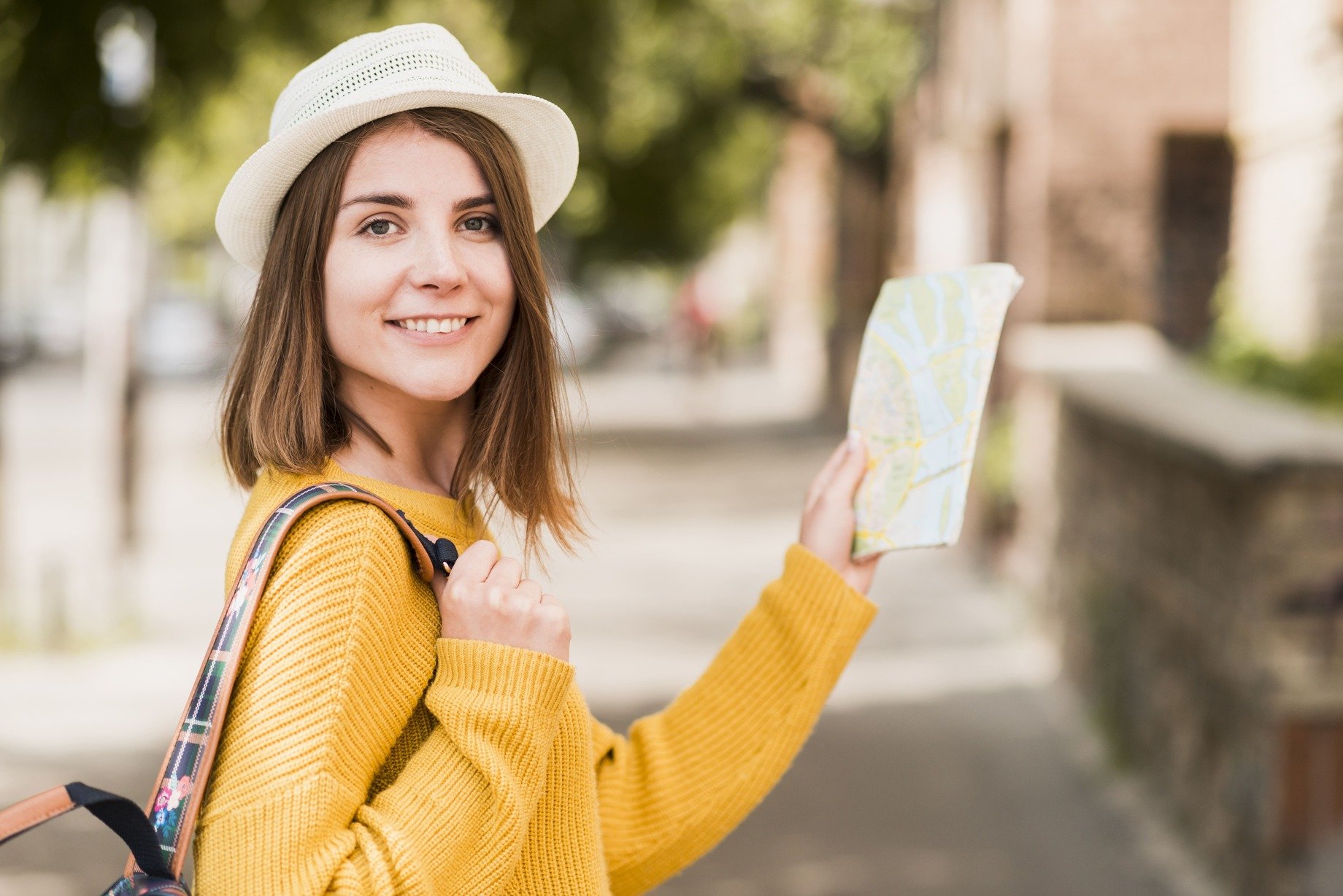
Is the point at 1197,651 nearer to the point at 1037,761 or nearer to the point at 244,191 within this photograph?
the point at 1037,761

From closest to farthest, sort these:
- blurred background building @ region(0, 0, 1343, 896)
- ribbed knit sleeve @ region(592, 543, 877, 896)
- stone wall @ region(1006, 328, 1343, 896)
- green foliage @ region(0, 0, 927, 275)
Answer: ribbed knit sleeve @ region(592, 543, 877, 896), stone wall @ region(1006, 328, 1343, 896), blurred background building @ region(0, 0, 1343, 896), green foliage @ region(0, 0, 927, 275)

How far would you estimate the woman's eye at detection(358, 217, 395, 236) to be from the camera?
5.33ft

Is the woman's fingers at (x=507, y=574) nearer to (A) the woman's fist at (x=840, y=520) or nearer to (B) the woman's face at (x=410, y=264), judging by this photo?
(B) the woman's face at (x=410, y=264)

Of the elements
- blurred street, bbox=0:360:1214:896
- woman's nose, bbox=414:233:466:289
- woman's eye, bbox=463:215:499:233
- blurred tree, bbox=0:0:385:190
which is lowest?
blurred street, bbox=0:360:1214:896

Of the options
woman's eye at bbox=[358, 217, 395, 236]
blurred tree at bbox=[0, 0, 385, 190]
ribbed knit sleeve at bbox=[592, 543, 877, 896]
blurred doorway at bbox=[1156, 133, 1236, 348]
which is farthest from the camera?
blurred doorway at bbox=[1156, 133, 1236, 348]

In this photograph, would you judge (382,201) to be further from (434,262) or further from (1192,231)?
(1192,231)

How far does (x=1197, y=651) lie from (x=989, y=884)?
1.10 m

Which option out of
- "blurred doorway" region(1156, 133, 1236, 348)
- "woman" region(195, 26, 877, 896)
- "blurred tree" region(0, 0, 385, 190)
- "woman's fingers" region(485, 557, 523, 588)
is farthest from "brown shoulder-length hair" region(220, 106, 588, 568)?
"blurred doorway" region(1156, 133, 1236, 348)

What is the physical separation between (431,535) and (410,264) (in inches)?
11.5

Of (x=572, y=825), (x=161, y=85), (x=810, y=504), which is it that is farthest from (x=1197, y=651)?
(x=161, y=85)

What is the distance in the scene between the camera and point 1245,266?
7.42 m

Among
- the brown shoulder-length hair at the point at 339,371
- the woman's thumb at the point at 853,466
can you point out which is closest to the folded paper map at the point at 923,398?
the woman's thumb at the point at 853,466

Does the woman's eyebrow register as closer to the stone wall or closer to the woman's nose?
the woman's nose

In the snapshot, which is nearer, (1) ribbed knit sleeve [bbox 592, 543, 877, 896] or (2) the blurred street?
(1) ribbed knit sleeve [bbox 592, 543, 877, 896]
